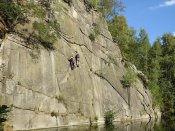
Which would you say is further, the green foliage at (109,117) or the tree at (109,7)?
the tree at (109,7)

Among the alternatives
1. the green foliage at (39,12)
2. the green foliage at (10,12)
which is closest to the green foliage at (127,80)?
the green foliage at (39,12)

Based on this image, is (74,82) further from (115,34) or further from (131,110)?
(115,34)

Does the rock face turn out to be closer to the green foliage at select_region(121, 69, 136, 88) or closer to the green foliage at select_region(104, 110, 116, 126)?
the green foliage at select_region(104, 110, 116, 126)

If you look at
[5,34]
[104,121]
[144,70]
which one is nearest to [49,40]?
[5,34]

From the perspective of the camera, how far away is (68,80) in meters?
42.9

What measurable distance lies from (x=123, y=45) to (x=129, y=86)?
2377 centimetres

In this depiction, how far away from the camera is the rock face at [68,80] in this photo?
114ft

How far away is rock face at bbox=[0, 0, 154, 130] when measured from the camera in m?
34.7

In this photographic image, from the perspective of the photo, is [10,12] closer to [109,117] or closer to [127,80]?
[109,117]

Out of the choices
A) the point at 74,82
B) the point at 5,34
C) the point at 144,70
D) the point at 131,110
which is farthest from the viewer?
the point at 144,70

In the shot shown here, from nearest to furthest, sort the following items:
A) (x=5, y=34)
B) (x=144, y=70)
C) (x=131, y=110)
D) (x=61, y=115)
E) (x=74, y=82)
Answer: (x=5, y=34), (x=61, y=115), (x=74, y=82), (x=131, y=110), (x=144, y=70)

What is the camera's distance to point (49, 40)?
4128cm

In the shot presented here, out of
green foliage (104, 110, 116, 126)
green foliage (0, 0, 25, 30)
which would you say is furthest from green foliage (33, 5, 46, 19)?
green foliage (104, 110, 116, 126)

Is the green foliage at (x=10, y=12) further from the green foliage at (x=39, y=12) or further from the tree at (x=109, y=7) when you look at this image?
the tree at (x=109, y=7)
